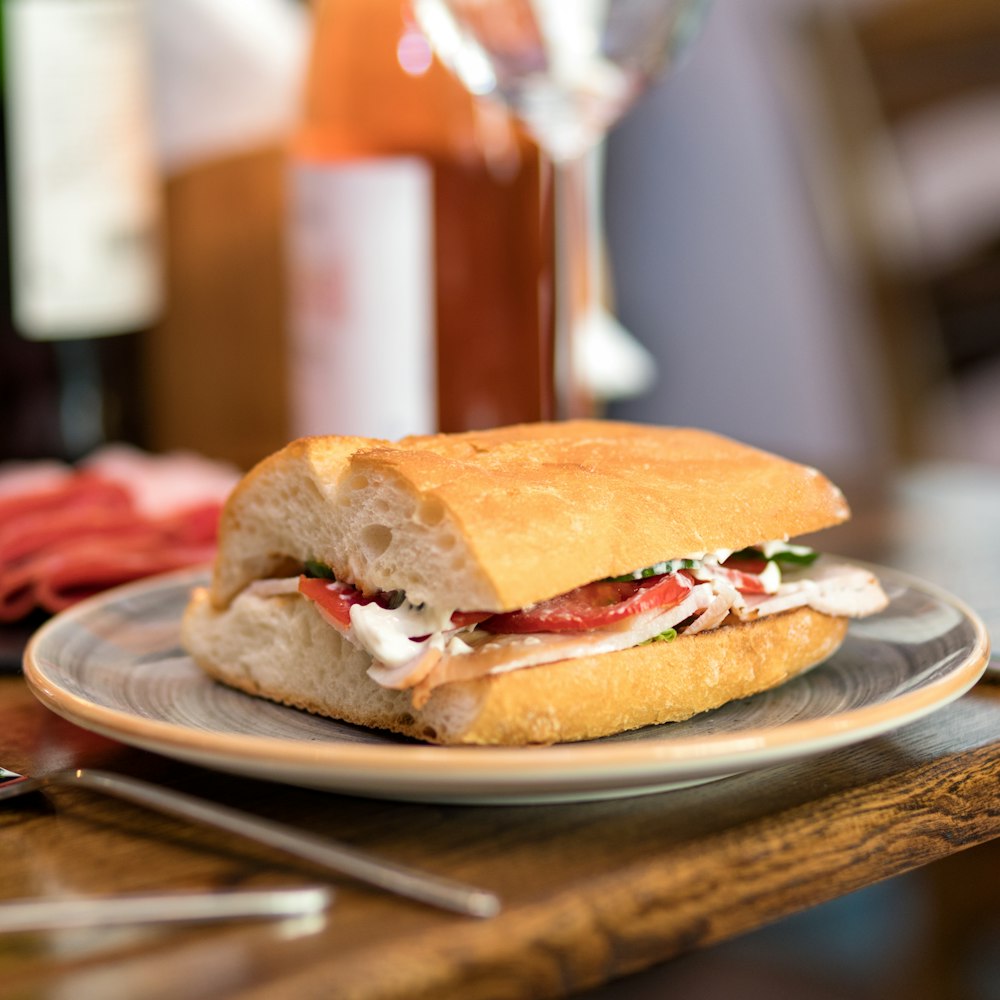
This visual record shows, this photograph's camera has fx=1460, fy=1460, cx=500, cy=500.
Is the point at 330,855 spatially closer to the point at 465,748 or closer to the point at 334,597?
the point at 465,748

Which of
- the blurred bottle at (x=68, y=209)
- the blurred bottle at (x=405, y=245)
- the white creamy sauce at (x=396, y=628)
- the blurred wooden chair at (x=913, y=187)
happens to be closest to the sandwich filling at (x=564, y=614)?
the white creamy sauce at (x=396, y=628)

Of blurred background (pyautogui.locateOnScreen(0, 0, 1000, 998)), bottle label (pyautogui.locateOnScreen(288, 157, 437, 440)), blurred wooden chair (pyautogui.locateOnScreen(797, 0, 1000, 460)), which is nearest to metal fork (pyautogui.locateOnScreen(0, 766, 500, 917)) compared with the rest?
blurred background (pyautogui.locateOnScreen(0, 0, 1000, 998))

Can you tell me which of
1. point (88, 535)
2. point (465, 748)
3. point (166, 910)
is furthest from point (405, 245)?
point (166, 910)

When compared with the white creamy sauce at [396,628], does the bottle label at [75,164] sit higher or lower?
higher

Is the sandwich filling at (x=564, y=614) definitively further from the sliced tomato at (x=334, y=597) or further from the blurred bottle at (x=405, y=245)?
the blurred bottle at (x=405, y=245)

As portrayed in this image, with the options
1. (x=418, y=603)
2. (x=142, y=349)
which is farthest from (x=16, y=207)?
(x=418, y=603)

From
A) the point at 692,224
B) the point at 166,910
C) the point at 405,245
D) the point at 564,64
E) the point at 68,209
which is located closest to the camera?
the point at 166,910

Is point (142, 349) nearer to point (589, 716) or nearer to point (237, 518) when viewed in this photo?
point (237, 518)
